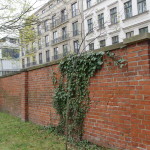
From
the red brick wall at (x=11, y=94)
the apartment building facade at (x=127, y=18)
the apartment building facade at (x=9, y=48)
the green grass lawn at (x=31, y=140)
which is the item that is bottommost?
the green grass lawn at (x=31, y=140)

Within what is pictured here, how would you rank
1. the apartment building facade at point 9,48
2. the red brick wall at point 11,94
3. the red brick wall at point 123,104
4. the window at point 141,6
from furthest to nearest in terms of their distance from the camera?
the window at point 141,6 → the apartment building facade at point 9,48 → the red brick wall at point 11,94 → the red brick wall at point 123,104

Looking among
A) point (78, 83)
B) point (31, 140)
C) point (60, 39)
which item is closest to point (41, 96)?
point (31, 140)

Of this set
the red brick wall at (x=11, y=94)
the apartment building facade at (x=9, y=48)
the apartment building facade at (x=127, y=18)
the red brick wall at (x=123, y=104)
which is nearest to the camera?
the red brick wall at (x=123, y=104)

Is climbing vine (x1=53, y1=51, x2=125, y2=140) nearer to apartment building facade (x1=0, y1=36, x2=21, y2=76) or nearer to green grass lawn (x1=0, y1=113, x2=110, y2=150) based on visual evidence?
green grass lawn (x1=0, y1=113, x2=110, y2=150)

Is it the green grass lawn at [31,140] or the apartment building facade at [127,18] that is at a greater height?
the apartment building facade at [127,18]

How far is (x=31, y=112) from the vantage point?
6363 mm

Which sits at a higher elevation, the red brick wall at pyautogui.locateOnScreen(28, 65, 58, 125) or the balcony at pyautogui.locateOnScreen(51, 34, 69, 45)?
the balcony at pyautogui.locateOnScreen(51, 34, 69, 45)

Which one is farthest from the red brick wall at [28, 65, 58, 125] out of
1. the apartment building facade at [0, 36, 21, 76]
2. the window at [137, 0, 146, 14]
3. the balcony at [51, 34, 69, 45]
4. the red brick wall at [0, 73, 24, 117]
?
the balcony at [51, 34, 69, 45]

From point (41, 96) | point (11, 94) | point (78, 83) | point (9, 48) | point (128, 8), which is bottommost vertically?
point (11, 94)

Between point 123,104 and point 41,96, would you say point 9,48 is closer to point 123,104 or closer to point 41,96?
point 41,96

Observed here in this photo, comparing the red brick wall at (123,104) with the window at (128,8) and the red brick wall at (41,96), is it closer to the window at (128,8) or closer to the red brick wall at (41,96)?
the red brick wall at (41,96)

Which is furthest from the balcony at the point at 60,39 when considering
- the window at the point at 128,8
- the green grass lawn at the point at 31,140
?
the green grass lawn at the point at 31,140

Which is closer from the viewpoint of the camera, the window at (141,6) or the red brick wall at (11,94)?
the red brick wall at (11,94)

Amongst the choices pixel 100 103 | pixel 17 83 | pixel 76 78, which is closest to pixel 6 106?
pixel 17 83
